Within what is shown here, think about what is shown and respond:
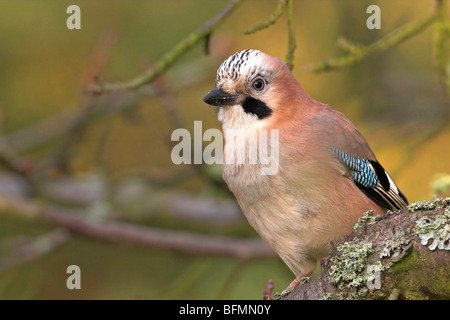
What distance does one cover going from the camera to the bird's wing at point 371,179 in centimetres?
397

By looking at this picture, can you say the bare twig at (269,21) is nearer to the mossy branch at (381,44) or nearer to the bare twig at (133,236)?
the mossy branch at (381,44)

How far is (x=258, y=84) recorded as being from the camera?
398cm

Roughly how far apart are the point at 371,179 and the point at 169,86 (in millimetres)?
2860

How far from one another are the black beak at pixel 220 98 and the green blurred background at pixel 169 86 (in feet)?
7.10

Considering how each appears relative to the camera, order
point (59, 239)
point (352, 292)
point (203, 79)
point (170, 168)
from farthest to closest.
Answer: point (170, 168), point (203, 79), point (59, 239), point (352, 292)

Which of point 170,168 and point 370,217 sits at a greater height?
point 170,168

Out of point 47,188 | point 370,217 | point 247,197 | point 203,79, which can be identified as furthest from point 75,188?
point 370,217

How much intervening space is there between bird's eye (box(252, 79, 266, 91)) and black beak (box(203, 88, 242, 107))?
118mm

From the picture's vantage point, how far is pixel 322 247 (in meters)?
3.78

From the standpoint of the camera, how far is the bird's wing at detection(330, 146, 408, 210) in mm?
3969

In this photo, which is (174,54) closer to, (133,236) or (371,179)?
(371,179)
